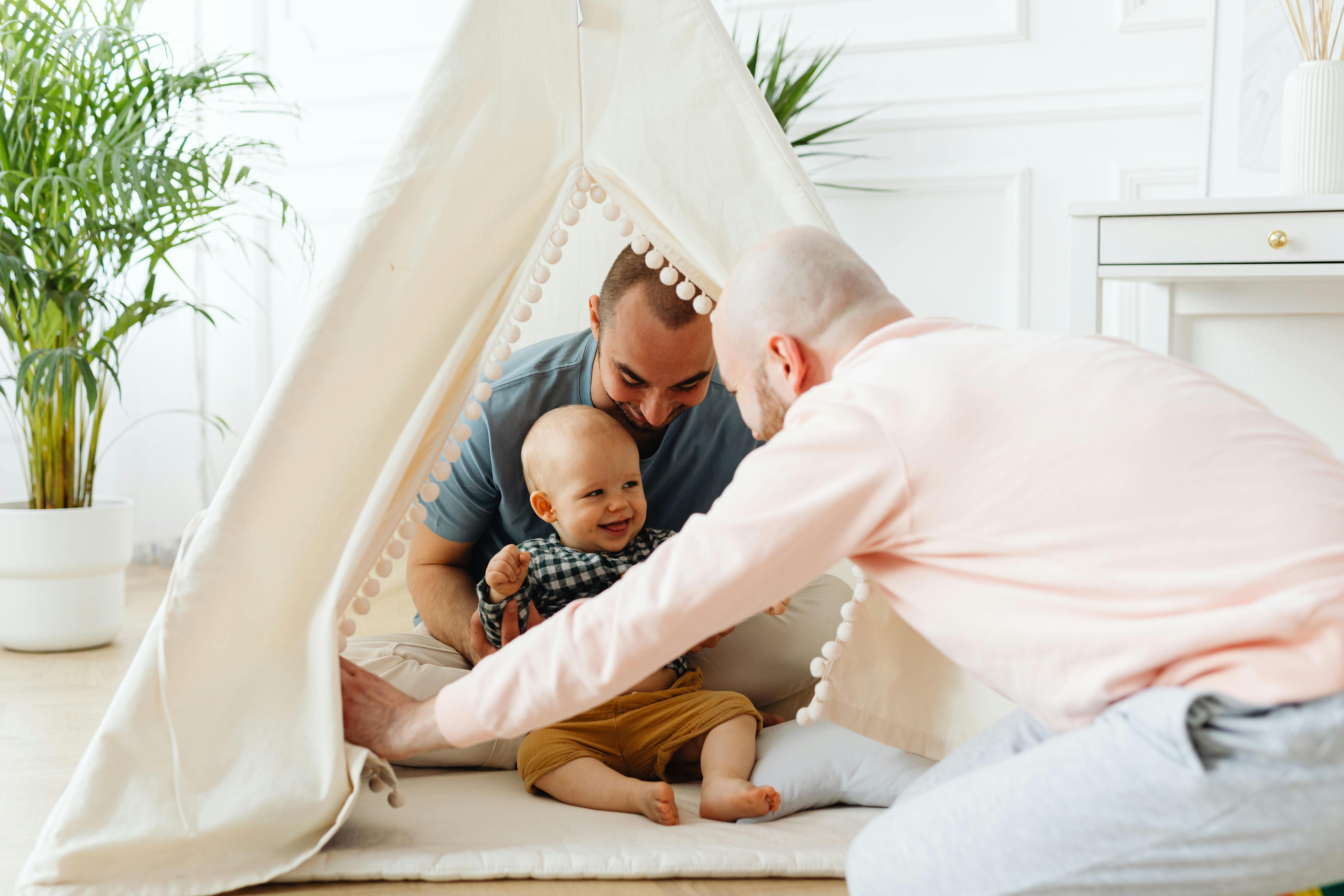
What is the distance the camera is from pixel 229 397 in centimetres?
300

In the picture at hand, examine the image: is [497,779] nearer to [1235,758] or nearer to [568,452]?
[568,452]

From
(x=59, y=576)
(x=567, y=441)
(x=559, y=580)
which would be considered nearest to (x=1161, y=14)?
(x=567, y=441)

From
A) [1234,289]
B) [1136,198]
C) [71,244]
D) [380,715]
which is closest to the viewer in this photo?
[380,715]

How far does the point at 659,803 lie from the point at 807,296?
0.60 m

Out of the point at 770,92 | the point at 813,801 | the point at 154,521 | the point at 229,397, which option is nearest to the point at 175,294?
the point at 229,397

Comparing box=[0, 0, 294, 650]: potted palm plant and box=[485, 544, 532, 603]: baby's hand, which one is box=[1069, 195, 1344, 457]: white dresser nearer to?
box=[485, 544, 532, 603]: baby's hand

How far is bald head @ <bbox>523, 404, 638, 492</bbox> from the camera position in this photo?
58.1 inches

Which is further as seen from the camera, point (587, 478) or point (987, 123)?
point (987, 123)

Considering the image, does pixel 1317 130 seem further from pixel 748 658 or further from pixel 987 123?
pixel 748 658

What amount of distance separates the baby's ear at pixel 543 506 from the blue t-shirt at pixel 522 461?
0.10 metres

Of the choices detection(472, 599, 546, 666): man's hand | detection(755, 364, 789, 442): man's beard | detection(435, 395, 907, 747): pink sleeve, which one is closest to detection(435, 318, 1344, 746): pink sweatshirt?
detection(435, 395, 907, 747): pink sleeve

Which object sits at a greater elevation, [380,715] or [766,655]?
[380,715]

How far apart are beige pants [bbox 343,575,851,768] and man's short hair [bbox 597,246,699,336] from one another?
438 millimetres

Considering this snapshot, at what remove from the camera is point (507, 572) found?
1360mm
